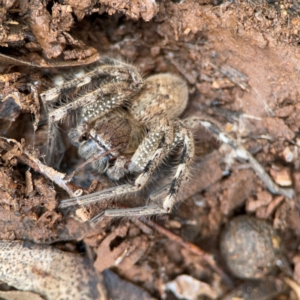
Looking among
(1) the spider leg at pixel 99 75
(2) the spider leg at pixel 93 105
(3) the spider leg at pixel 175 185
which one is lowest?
(3) the spider leg at pixel 175 185

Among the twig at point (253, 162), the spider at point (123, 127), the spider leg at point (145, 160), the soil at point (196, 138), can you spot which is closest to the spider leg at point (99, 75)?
the spider at point (123, 127)

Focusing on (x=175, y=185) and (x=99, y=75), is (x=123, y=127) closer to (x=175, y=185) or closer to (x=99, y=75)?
(x=99, y=75)

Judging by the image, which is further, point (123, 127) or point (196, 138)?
point (196, 138)

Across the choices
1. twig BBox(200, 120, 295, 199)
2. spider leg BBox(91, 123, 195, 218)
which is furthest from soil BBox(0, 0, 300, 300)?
spider leg BBox(91, 123, 195, 218)

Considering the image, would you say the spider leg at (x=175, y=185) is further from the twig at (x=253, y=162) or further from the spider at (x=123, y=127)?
the twig at (x=253, y=162)

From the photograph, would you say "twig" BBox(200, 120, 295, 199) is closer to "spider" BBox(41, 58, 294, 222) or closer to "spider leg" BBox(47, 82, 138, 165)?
"spider" BBox(41, 58, 294, 222)

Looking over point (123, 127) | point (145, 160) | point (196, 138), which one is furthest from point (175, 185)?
point (196, 138)
